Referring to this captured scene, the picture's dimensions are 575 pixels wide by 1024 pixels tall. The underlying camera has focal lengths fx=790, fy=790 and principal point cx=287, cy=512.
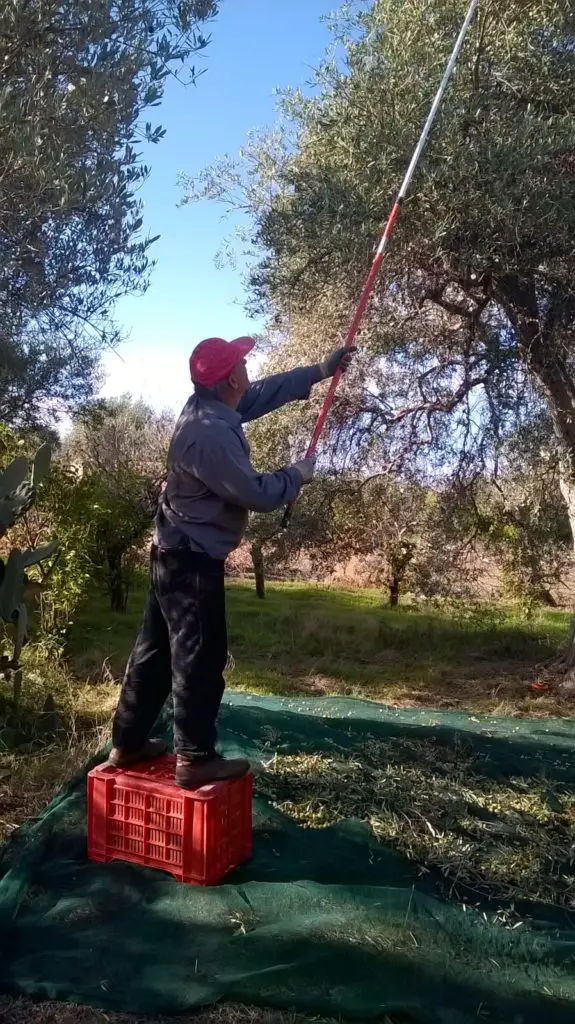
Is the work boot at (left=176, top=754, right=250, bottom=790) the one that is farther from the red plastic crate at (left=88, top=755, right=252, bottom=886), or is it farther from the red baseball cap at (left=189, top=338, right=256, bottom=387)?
the red baseball cap at (left=189, top=338, right=256, bottom=387)

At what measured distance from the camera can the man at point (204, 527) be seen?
10.2 feet

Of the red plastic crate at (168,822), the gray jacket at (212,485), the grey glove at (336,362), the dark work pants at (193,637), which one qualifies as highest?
the grey glove at (336,362)

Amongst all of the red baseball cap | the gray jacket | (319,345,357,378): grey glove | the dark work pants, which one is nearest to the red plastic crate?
the dark work pants

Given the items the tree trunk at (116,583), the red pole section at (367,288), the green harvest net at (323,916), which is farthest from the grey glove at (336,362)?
the tree trunk at (116,583)

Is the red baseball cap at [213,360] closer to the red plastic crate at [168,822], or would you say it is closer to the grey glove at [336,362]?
the grey glove at [336,362]

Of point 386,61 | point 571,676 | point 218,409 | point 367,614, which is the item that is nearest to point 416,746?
point 218,409

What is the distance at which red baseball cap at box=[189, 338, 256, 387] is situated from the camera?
10.7 feet

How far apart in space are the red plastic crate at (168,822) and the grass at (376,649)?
399cm

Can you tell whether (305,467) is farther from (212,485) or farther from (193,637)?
(193,637)

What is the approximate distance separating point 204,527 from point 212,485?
0.71ft

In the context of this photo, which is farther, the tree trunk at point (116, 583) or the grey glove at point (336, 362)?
the tree trunk at point (116, 583)

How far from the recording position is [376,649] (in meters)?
10.4

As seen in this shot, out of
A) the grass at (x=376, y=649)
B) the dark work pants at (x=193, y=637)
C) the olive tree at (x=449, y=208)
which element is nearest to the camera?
the dark work pants at (x=193, y=637)

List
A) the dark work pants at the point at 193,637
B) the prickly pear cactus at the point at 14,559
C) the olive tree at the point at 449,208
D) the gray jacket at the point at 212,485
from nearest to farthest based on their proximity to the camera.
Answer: the gray jacket at the point at 212,485, the dark work pants at the point at 193,637, the prickly pear cactus at the point at 14,559, the olive tree at the point at 449,208
